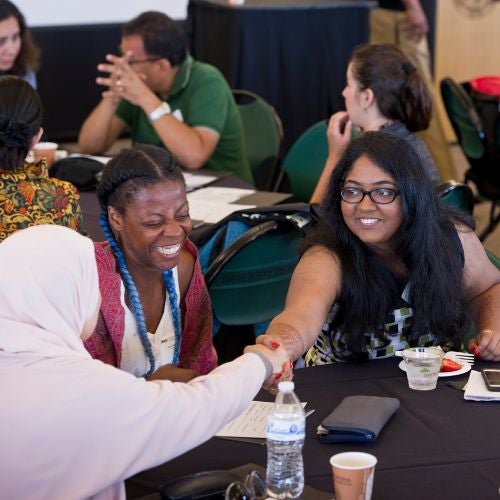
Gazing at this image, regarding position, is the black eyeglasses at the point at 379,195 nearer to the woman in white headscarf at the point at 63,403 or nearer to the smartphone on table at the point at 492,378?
the smartphone on table at the point at 492,378

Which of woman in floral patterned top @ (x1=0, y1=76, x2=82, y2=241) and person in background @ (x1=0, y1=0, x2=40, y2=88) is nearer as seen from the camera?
woman in floral patterned top @ (x1=0, y1=76, x2=82, y2=241)

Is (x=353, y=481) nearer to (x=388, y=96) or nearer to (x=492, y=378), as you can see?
(x=492, y=378)

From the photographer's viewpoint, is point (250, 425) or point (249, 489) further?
point (250, 425)

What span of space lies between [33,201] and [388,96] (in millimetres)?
1386

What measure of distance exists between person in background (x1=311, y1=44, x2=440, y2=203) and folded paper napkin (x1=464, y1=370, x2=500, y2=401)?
1.60 meters

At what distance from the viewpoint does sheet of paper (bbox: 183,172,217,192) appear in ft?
13.3

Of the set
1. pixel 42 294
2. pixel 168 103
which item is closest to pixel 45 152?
pixel 168 103

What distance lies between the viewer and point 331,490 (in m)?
1.73

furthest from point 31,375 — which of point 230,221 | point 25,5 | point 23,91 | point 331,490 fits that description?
point 25,5

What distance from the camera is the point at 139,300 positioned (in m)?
2.49

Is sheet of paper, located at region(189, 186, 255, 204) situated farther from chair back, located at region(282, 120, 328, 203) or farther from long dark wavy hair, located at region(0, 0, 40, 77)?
long dark wavy hair, located at region(0, 0, 40, 77)

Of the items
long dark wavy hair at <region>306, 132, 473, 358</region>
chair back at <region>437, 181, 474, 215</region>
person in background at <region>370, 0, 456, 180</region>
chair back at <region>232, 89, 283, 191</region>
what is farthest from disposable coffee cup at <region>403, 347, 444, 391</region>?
person in background at <region>370, 0, 456, 180</region>

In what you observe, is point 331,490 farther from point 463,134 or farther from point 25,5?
point 25,5

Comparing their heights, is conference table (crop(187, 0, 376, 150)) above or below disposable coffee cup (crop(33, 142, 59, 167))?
above
